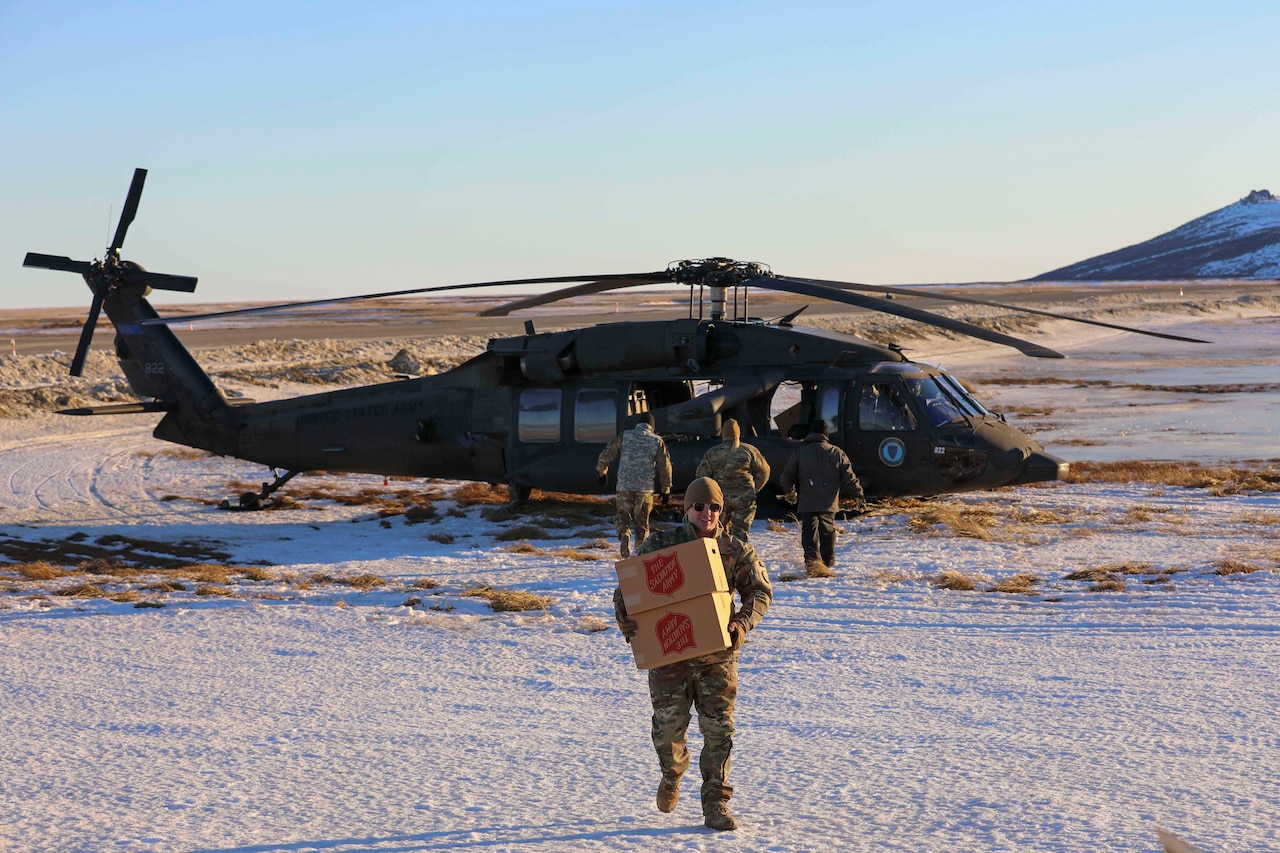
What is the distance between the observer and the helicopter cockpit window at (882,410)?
1512 centimetres

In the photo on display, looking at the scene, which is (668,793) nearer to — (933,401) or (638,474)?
(638,474)

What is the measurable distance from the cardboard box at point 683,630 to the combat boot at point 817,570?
6.36 meters

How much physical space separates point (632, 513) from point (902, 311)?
3684 millimetres

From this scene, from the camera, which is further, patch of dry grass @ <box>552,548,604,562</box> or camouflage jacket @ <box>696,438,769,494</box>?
patch of dry grass @ <box>552,548,604,562</box>

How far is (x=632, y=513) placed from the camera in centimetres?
1351

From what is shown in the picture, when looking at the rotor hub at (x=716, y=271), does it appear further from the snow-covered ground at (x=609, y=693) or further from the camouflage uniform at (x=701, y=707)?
the camouflage uniform at (x=701, y=707)

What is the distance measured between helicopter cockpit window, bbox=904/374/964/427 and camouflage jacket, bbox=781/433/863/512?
2.67 meters

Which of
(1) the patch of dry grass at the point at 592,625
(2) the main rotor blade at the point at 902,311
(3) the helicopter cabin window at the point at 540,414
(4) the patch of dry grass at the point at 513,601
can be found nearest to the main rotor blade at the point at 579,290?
(2) the main rotor blade at the point at 902,311

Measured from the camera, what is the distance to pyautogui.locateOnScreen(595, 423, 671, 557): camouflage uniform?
13312 millimetres

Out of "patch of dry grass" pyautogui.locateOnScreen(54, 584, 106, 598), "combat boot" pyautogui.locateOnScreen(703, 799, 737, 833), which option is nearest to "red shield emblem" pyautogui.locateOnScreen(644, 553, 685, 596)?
"combat boot" pyautogui.locateOnScreen(703, 799, 737, 833)

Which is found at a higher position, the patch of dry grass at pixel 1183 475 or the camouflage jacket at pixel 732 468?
the camouflage jacket at pixel 732 468

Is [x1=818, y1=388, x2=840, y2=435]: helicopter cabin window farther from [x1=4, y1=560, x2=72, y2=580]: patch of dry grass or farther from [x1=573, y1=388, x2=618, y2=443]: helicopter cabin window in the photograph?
[x1=4, y1=560, x2=72, y2=580]: patch of dry grass

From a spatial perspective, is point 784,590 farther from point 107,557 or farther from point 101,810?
point 107,557

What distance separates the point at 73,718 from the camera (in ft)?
26.9
